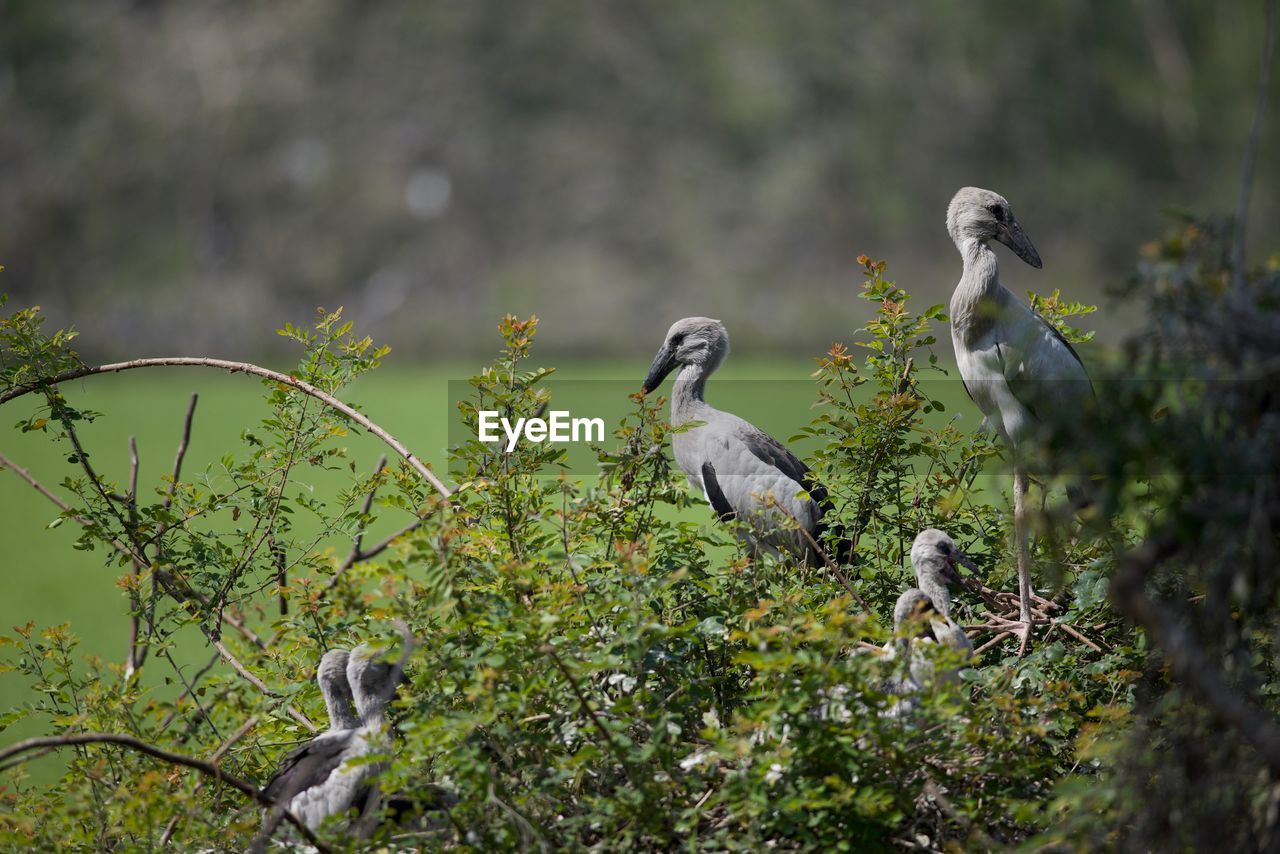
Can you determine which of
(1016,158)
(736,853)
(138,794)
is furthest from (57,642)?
(1016,158)

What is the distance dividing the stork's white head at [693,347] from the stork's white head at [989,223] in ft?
4.51

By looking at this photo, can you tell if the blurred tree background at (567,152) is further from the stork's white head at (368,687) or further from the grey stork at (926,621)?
the stork's white head at (368,687)

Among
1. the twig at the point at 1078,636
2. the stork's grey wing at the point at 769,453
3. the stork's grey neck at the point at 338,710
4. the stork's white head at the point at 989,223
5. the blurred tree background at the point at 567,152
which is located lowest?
the stork's grey neck at the point at 338,710

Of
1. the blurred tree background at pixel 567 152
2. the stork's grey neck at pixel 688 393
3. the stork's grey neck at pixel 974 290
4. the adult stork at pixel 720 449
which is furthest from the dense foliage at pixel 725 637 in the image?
the blurred tree background at pixel 567 152

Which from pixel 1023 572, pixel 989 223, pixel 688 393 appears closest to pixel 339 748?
pixel 1023 572

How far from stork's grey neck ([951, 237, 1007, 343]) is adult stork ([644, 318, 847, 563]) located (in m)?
0.94

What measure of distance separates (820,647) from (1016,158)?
38334 millimetres

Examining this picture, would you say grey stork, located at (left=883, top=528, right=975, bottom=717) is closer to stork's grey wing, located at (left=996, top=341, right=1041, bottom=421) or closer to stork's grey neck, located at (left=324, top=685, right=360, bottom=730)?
stork's grey wing, located at (left=996, top=341, right=1041, bottom=421)

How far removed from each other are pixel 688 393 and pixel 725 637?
2.69 metres

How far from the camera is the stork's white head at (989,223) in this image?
529 cm

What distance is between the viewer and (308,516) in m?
21.8

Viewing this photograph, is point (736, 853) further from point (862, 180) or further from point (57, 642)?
point (862, 180)

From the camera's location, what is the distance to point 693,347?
6.39m

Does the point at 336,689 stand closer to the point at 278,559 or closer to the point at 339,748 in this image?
the point at 339,748
